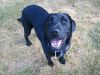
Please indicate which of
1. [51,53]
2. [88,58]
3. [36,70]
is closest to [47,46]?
[51,53]

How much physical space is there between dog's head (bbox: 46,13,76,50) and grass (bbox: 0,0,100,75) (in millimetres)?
736

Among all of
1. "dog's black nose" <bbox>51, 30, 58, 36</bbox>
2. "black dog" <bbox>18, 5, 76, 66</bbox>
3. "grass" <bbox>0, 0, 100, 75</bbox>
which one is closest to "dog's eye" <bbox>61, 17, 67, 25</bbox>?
"black dog" <bbox>18, 5, 76, 66</bbox>

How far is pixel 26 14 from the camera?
13.7ft

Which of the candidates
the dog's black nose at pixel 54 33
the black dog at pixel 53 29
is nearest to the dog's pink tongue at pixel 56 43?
the black dog at pixel 53 29

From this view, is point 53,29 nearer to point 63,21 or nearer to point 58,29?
point 58,29

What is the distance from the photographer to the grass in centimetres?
420

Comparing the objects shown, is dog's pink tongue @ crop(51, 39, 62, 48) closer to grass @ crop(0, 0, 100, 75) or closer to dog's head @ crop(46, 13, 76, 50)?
Result: dog's head @ crop(46, 13, 76, 50)

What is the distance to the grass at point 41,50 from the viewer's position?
4.20 m

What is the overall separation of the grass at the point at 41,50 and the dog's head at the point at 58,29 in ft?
2.42

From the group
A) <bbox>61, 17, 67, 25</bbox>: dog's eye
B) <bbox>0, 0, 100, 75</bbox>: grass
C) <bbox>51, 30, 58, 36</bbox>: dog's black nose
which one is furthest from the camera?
<bbox>0, 0, 100, 75</bbox>: grass

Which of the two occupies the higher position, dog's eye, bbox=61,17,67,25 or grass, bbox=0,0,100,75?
dog's eye, bbox=61,17,67,25

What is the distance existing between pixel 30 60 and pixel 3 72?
0.48m

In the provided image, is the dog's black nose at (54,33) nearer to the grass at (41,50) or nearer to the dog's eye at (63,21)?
the dog's eye at (63,21)

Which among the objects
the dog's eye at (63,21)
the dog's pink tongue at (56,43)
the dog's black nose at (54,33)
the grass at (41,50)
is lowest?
the grass at (41,50)
